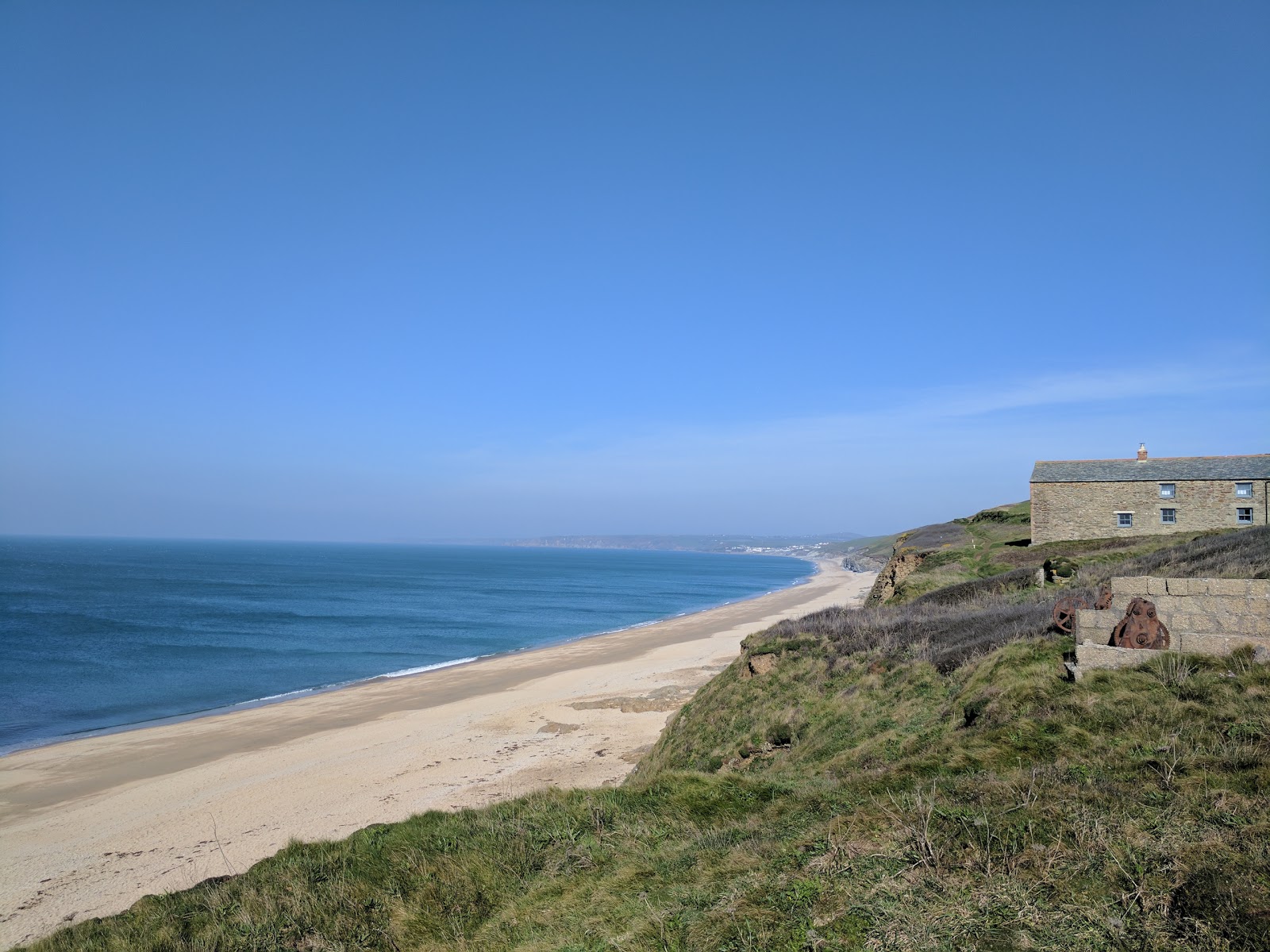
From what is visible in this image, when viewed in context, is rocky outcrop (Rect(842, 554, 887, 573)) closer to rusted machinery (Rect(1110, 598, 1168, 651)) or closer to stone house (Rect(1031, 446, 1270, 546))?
stone house (Rect(1031, 446, 1270, 546))

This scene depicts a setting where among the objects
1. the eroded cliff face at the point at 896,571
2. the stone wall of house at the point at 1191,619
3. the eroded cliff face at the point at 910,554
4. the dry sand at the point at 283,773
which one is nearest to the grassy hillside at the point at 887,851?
the stone wall of house at the point at 1191,619

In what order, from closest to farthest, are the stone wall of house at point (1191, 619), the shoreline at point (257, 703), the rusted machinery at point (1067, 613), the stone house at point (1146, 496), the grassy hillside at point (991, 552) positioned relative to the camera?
the stone wall of house at point (1191, 619) → the rusted machinery at point (1067, 613) → the shoreline at point (257, 703) → the grassy hillside at point (991, 552) → the stone house at point (1146, 496)

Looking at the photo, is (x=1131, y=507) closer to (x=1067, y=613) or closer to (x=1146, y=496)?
(x=1146, y=496)

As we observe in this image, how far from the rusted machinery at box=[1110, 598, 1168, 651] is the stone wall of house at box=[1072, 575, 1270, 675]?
17 centimetres

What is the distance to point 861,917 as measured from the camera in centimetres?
532

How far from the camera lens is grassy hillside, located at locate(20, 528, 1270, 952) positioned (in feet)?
16.7

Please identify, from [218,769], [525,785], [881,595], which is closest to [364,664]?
[218,769]

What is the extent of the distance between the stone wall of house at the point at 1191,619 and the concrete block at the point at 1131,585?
11 millimetres

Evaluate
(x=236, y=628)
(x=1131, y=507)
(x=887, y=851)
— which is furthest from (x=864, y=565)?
(x=887, y=851)

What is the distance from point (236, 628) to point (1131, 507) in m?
64.3

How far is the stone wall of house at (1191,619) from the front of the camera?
33.9 feet

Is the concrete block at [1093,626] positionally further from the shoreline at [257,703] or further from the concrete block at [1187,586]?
the shoreline at [257,703]

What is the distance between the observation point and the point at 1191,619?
35.7ft

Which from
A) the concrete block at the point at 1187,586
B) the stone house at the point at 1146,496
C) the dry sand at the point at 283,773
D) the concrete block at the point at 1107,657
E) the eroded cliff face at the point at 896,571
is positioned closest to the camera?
the concrete block at the point at 1107,657
